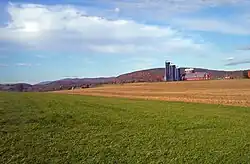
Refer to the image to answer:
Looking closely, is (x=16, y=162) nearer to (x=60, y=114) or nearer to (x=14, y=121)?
(x=14, y=121)

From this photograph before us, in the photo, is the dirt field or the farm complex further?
the farm complex

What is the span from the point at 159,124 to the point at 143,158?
5347 millimetres

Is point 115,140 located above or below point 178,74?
below

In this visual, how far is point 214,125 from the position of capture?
1535 centimetres

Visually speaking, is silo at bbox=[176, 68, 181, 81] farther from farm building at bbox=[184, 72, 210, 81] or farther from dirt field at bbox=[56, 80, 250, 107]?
dirt field at bbox=[56, 80, 250, 107]

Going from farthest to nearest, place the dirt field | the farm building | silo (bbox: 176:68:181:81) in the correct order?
1. silo (bbox: 176:68:181:81)
2. the farm building
3. the dirt field

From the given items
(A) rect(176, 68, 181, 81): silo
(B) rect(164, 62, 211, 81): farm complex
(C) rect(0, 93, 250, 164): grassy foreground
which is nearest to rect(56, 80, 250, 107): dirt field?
(C) rect(0, 93, 250, 164): grassy foreground

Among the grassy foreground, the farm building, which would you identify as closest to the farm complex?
the farm building

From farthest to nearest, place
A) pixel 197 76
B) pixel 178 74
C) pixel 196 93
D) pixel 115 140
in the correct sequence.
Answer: pixel 178 74 < pixel 197 76 < pixel 196 93 < pixel 115 140

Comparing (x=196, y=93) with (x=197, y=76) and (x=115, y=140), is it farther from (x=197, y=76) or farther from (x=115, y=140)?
(x=197, y=76)

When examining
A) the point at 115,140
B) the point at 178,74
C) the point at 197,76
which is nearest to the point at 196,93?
the point at 115,140

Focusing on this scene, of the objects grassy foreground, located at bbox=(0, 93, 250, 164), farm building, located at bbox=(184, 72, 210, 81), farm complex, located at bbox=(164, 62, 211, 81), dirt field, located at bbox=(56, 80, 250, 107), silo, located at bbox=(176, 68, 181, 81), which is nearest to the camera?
grassy foreground, located at bbox=(0, 93, 250, 164)

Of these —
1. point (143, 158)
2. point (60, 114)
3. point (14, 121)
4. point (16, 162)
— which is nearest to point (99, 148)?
point (143, 158)

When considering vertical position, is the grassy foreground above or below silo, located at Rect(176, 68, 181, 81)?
below
